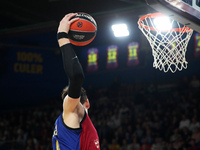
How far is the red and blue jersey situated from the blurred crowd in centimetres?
589

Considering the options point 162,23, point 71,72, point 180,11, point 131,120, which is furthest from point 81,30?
point 131,120

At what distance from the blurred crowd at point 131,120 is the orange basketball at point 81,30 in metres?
5.79

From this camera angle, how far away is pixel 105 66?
644 inches

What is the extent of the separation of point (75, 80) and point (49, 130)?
403 inches

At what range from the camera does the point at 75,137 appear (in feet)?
7.63

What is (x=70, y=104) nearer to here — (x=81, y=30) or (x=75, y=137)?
(x=75, y=137)

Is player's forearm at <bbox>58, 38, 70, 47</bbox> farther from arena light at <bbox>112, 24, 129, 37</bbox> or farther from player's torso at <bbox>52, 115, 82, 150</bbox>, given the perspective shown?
arena light at <bbox>112, 24, 129, 37</bbox>

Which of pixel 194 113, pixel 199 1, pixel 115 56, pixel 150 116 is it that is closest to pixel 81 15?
pixel 199 1

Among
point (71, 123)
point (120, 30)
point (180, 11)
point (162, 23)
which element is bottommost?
point (71, 123)

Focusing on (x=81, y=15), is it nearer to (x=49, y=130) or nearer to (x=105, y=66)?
(x=49, y=130)

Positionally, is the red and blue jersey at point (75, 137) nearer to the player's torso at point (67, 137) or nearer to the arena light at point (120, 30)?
the player's torso at point (67, 137)

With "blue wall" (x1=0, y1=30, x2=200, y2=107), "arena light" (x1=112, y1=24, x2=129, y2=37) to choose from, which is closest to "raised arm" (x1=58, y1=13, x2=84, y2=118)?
"arena light" (x1=112, y1=24, x2=129, y2=37)

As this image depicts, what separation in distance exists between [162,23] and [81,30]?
3.02m

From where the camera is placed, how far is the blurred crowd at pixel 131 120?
348 inches
